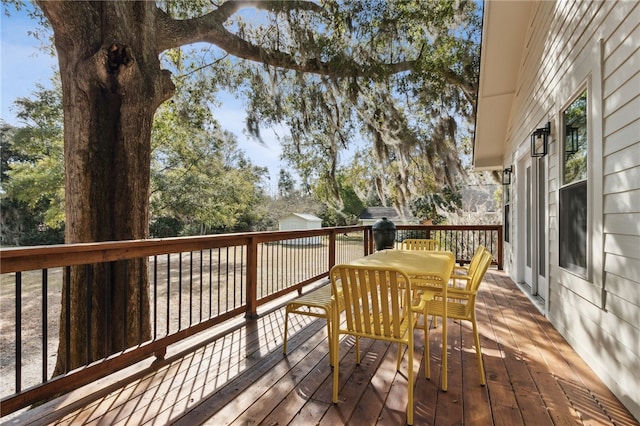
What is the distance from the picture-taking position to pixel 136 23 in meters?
4.01

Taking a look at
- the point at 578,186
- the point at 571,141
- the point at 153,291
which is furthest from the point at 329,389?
the point at 153,291

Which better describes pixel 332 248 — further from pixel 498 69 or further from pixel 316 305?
pixel 498 69

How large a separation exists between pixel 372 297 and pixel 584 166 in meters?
2.13

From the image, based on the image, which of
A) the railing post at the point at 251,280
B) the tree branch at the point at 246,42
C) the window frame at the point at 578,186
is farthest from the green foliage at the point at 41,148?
the window frame at the point at 578,186

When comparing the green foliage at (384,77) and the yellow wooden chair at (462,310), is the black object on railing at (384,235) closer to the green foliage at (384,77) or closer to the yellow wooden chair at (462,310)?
the green foliage at (384,77)

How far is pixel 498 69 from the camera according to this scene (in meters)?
5.00

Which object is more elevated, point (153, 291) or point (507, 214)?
point (507, 214)

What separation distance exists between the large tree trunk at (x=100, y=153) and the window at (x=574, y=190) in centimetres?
423

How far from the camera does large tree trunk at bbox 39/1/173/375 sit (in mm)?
3621

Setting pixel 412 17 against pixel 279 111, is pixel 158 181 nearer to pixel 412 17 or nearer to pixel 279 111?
pixel 279 111

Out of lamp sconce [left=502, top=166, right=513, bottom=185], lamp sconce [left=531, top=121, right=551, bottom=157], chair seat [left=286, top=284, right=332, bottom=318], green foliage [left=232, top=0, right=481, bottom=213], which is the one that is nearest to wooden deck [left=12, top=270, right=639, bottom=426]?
chair seat [left=286, top=284, right=332, bottom=318]

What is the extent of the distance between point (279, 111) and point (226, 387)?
641 cm

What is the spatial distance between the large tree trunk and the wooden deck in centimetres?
151

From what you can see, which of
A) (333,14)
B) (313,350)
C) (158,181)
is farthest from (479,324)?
(158,181)
